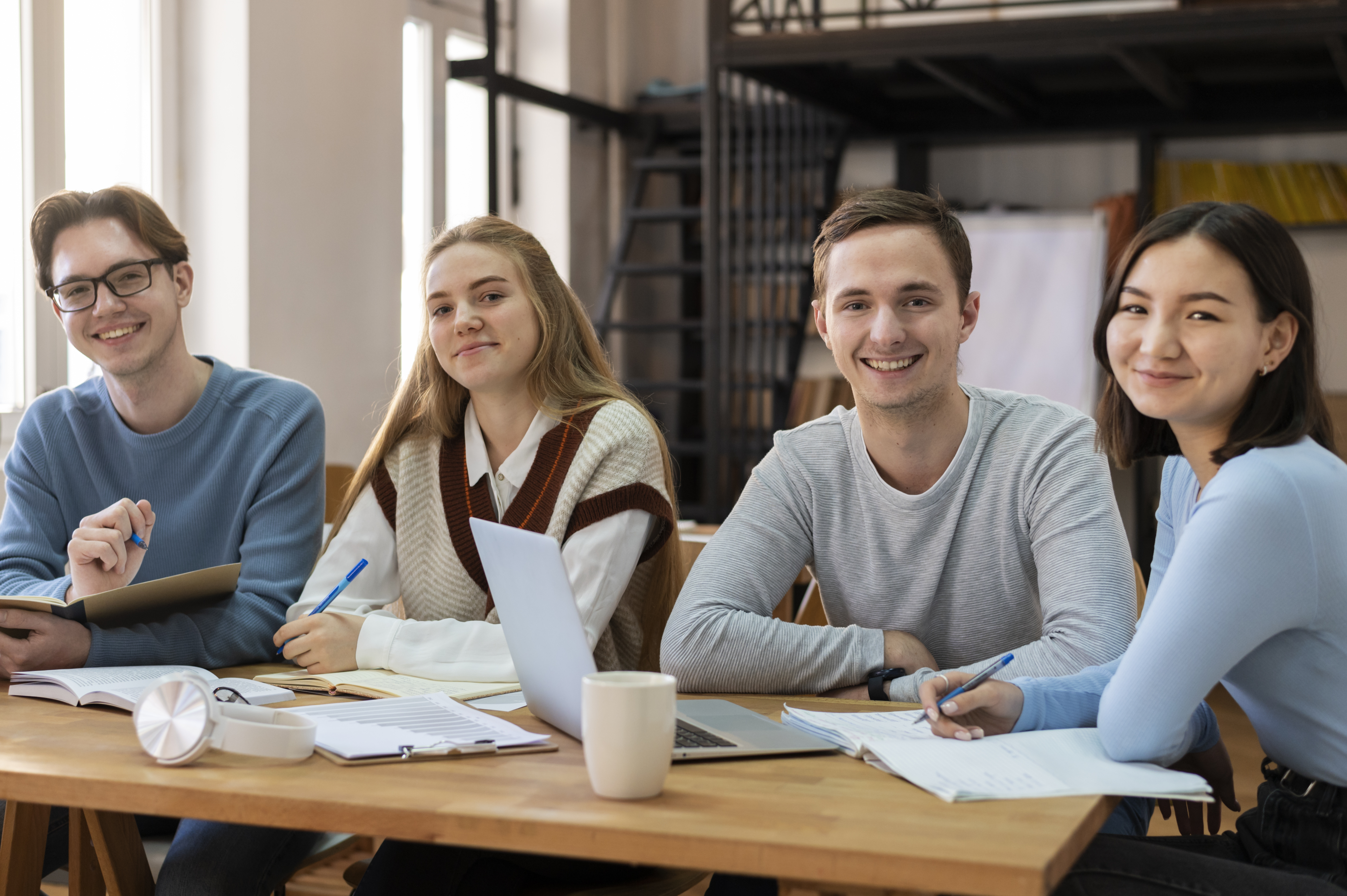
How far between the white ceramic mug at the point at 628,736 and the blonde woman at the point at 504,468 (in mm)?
652

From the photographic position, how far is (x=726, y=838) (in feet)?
3.19

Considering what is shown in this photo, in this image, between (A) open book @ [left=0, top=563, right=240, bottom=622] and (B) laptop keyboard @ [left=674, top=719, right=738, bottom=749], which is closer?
(B) laptop keyboard @ [left=674, top=719, right=738, bottom=749]

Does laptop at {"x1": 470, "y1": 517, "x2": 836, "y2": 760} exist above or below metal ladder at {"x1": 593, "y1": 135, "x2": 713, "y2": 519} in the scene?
below

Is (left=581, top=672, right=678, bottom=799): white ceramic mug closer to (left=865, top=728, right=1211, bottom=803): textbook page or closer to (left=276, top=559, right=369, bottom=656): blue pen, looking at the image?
(left=865, top=728, right=1211, bottom=803): textbook page

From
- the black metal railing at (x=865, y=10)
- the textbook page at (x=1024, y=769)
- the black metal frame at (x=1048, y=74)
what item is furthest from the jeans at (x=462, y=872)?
the black metal frame at (x=1048, y=74)

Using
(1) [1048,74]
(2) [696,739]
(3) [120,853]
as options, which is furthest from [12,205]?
(1) [1048,74]

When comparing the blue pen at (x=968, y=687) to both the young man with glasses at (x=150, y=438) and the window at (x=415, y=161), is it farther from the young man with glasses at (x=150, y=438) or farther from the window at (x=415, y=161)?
the window at (x=415, y=161)

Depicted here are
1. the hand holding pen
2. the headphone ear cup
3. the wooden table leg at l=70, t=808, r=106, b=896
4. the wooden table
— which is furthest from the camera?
the wooden table leg at l=70, t=808, r=106, b=896

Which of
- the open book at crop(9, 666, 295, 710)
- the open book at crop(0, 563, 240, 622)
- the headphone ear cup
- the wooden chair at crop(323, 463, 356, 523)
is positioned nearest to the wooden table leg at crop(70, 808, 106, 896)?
the open book at crop(9, 666, 295, 710)

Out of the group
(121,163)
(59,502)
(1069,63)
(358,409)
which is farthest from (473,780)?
(1069,63)

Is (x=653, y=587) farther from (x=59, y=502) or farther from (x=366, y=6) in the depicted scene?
(x=366, y=6)

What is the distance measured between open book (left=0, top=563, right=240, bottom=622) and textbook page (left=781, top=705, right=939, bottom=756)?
0.75 metres

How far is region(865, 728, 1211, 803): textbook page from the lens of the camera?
1103mm

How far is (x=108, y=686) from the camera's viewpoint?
1.46 m
